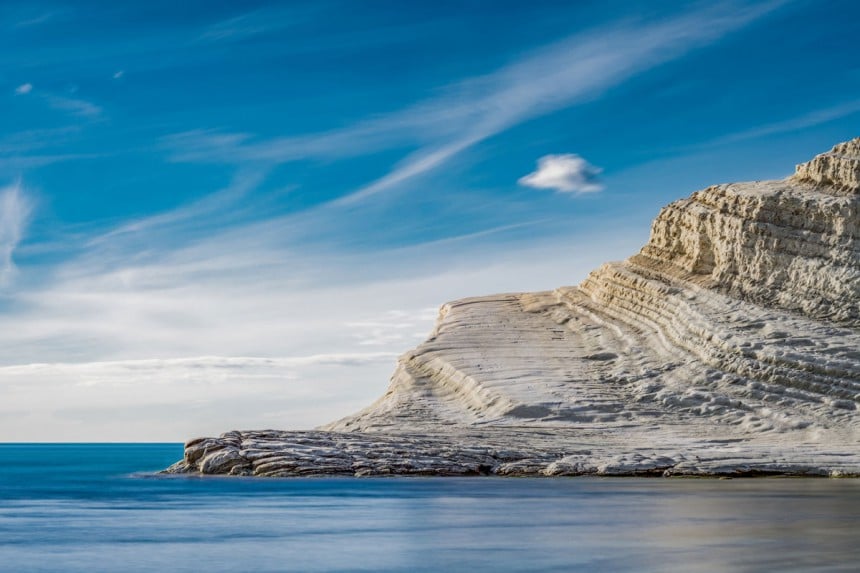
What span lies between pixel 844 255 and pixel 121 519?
129 ft

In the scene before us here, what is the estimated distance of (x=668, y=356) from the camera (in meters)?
58.4

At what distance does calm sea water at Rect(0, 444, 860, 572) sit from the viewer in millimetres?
21766

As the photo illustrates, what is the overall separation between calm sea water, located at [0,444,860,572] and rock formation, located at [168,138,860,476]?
3460 millimetres

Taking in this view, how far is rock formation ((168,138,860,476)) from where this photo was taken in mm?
46562

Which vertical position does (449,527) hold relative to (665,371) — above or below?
below

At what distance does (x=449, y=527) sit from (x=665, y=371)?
31.8 metres

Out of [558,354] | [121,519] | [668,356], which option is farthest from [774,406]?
[121,519]

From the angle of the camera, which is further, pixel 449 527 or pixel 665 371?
pixel 665 371

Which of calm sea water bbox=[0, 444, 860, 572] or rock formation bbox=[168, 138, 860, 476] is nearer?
calm sea water bbox=[0, 444, 860, 572]

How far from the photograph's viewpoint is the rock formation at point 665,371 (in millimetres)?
46562

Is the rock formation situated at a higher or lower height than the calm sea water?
higher

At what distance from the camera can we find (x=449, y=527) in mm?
27359

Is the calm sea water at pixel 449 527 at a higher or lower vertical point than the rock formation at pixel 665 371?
lower

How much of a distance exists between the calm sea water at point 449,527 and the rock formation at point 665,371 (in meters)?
3.46
